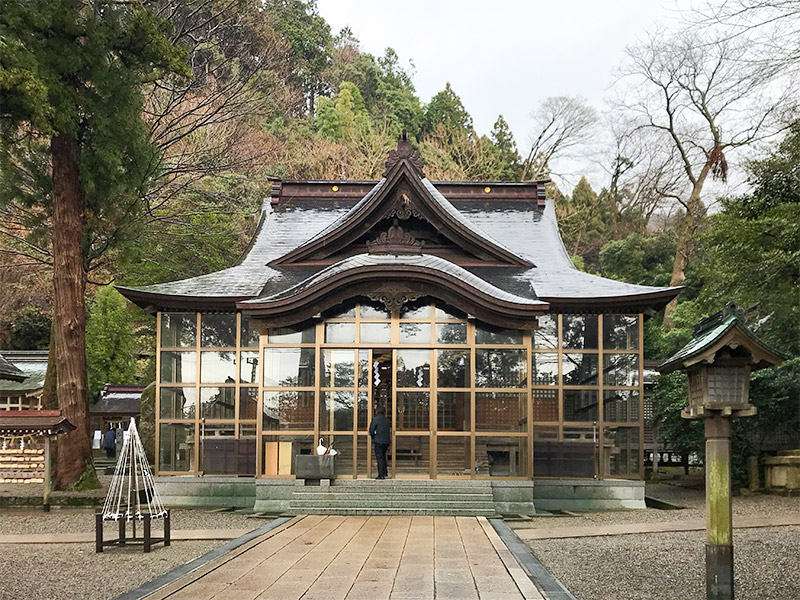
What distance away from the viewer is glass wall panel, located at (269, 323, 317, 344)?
1728cm

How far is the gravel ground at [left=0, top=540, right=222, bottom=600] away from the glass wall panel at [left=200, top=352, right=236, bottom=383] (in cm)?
640

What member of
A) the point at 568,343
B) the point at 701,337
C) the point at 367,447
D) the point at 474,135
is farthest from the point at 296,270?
the point at 474,135

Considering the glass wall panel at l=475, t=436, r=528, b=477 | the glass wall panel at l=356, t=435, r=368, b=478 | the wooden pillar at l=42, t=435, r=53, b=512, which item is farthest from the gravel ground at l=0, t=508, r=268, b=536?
the glass wall panel at l=475, t=436, r=528, b=477

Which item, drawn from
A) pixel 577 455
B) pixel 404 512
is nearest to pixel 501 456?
pixel 577 455

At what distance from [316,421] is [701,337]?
9.58m

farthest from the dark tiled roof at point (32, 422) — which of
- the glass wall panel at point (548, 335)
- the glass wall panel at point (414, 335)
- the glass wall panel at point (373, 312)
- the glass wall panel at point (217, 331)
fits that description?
the glass wall panel at point (548, 335)

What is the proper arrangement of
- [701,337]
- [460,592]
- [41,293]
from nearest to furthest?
1. [460,592]
2. [701,337]
3. [41,293]

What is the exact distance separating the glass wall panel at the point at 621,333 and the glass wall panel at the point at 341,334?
543cm

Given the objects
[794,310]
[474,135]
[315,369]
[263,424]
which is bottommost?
[263,424]

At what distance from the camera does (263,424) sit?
17.1 m

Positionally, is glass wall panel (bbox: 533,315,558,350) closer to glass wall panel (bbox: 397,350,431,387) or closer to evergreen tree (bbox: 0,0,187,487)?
glass wall panel (bbox: 397,350,431,387)

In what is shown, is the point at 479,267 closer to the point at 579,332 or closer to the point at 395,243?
the point at 395,243

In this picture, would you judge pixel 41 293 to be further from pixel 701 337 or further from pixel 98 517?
pixel 701 337

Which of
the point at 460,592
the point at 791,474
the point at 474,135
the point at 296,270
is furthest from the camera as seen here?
the point at 474,135
